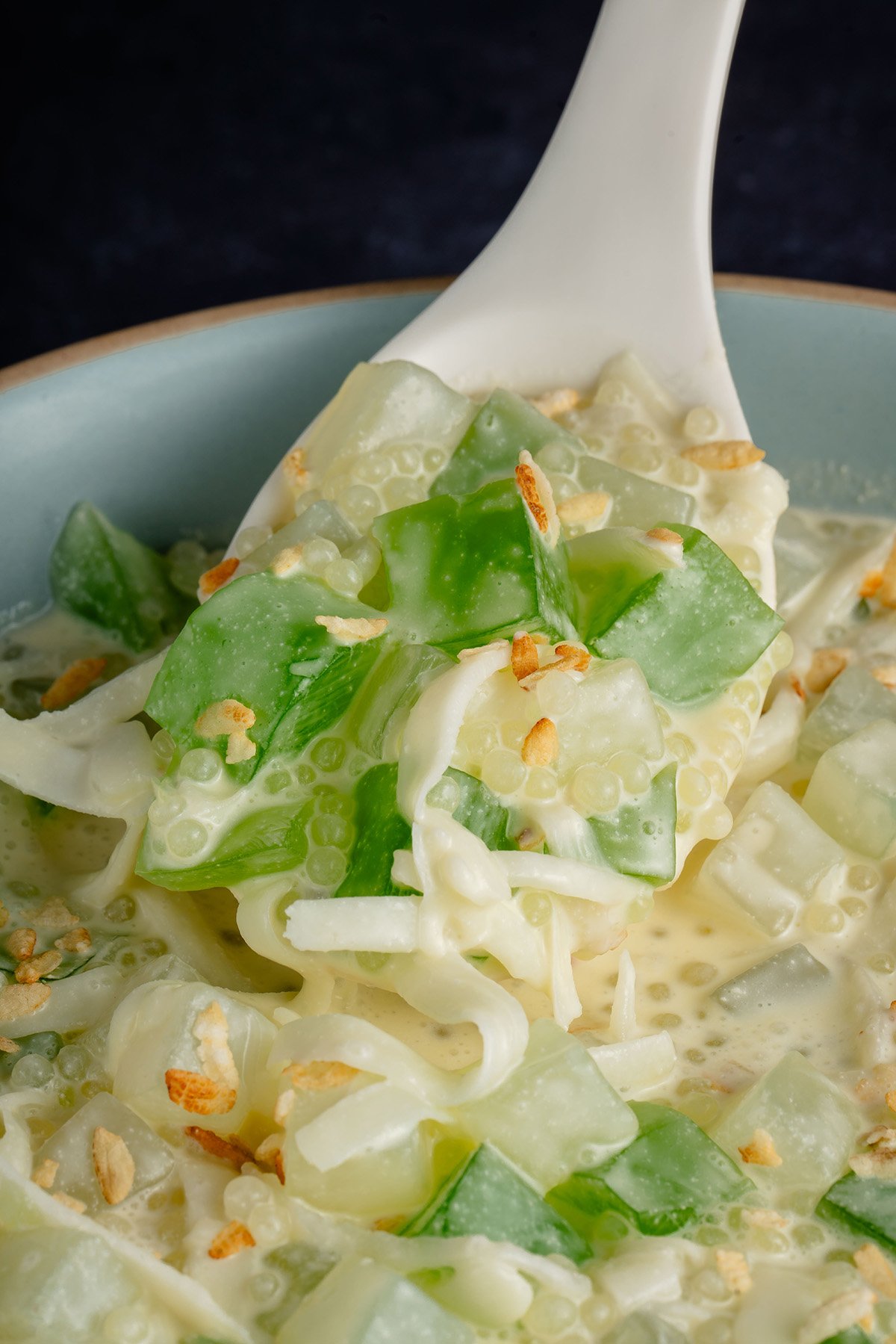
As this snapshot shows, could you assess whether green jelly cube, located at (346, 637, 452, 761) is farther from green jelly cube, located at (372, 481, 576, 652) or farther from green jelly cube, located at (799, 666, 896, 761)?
green jelly cube, located at (799, 666, 896, 761)

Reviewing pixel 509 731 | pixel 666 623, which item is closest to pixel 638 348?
pixel 666 623

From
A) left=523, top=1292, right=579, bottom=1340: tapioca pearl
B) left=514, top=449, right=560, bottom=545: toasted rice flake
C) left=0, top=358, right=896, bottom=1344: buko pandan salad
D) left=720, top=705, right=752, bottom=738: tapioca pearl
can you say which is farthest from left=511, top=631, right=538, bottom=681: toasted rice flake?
left=523, top=1292, right=579, bottom=1340: tapioca pearl

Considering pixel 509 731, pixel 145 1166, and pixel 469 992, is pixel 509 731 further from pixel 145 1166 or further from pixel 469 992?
pixel 145 1166

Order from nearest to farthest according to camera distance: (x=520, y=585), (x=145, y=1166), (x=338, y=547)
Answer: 1. (x=145, y=1166)
2. (x=520, y=585)
3. (x=338, y=547)

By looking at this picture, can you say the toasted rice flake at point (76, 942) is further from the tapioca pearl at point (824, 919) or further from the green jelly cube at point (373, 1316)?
the tapioca pearl at point (824, 919)

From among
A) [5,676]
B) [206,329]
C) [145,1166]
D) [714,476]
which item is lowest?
[145,1166]

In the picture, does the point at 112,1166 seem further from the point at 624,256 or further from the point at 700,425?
the point at 624,256

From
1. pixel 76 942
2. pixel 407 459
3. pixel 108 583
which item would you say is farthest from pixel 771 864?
pixel 108 583
